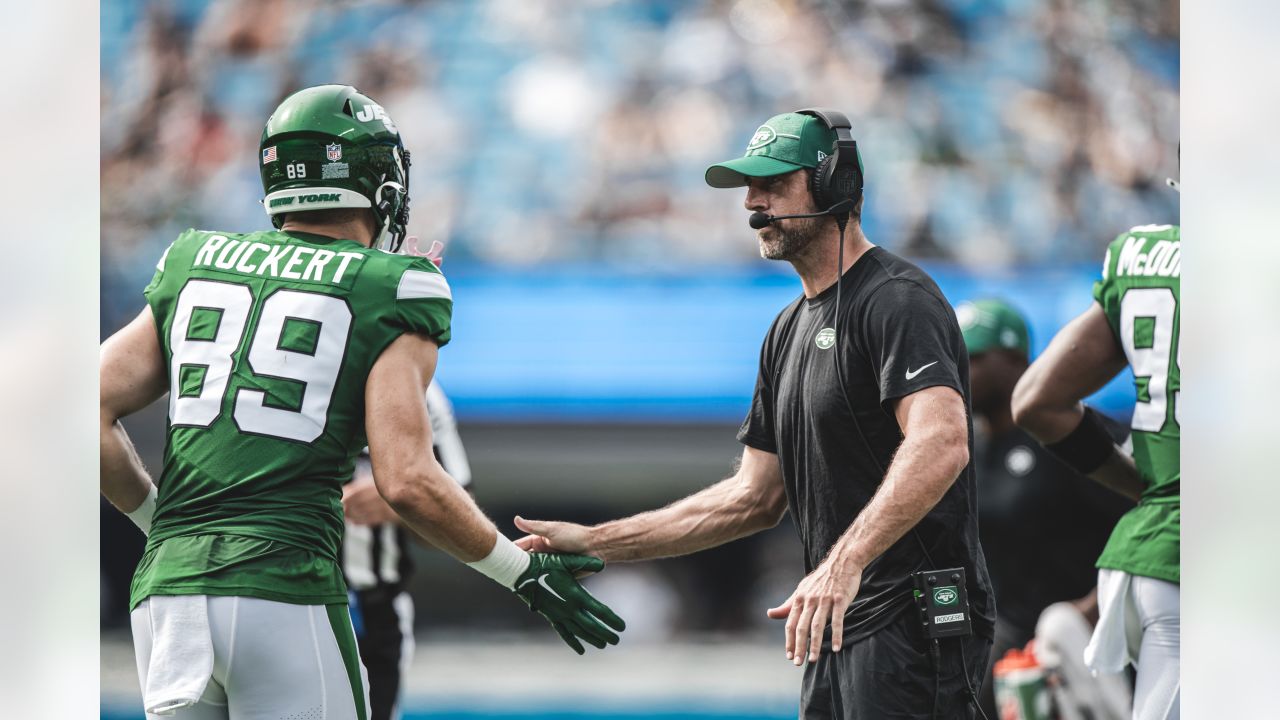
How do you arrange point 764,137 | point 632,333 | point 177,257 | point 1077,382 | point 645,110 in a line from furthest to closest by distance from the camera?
1. point 645,110
2. point 632,333
3. point 1077,382
4. point 764,137
5. point 177,257

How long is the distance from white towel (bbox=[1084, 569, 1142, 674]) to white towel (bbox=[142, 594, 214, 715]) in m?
2.29

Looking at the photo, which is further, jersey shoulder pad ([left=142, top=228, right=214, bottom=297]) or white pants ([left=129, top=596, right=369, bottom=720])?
jersey shoulder pad ([left=142, top=228, right=214, bottom=297])

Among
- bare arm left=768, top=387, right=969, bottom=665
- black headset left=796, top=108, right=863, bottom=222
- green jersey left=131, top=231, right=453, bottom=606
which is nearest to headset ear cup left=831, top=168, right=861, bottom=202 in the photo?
black headset left=796, top=108, right=863, bottom=222

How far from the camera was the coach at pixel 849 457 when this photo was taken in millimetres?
2646

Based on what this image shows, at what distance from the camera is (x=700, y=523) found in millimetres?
3299

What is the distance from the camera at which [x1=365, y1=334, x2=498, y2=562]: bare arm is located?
2496mm

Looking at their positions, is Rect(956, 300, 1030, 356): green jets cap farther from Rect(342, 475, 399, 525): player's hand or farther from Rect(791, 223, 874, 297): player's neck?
Rect(342, 475, 399, 525): player's hand

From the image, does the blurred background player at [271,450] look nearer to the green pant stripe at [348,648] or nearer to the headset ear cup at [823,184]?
the green pant stripe at [348,648]

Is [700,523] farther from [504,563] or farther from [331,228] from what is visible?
[331,228]

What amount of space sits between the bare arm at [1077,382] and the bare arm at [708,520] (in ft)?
3.10

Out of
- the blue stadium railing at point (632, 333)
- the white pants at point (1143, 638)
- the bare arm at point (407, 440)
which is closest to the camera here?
the bare arm at point (407, 440)

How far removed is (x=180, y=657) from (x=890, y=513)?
4.43 ft

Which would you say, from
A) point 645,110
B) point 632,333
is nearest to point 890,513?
point 632,333

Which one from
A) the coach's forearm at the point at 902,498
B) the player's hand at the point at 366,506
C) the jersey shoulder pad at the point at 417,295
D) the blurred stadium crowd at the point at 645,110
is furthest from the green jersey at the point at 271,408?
the blurred stadium crowd at the point at 645,110
